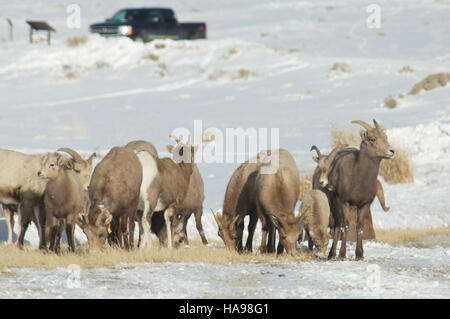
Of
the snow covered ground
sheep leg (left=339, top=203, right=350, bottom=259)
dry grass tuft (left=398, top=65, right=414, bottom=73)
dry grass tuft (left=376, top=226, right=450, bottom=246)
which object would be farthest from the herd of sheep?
dry grass tuft (left=398, top=65, right=414, bottom=73)

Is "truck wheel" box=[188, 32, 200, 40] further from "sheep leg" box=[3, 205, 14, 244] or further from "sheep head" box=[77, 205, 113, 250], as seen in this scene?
"sheep head" box=[77, 205, 113, 250]

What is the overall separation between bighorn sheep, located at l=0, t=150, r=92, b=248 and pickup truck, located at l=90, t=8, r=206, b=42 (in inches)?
1205

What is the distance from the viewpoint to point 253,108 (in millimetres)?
29922

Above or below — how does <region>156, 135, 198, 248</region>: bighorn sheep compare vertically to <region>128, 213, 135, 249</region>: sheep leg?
above

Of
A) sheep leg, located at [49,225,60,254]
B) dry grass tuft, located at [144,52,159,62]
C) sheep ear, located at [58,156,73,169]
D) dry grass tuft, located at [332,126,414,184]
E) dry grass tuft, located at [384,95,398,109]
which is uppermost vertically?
dry grass tuft, located at [144,52,159,62]

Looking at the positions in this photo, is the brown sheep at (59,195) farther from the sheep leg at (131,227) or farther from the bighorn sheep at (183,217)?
the bighorn sheep at (183,217)

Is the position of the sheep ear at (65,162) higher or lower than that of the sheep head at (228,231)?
higher

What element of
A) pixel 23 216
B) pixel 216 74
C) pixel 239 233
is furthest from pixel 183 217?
pixel 216 74

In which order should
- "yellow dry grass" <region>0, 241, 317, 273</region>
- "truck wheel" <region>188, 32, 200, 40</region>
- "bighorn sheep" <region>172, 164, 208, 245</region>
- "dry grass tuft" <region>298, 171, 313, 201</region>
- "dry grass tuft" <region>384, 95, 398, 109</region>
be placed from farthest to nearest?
"truck wheel" <region>188, 32, 200, 40</region> < "dry grass tuft" <region>384, 95, 398, 109</region> < "dry grass tuft" <region>298, 171, 313, 201</region> < "bighorn sheep" <region>172, 164, 208, 245</region> < "yellow dry grass" <region>0, 241, 317, 273</region>

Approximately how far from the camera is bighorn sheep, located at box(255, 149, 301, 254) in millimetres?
11086

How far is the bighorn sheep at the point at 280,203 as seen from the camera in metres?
11.1

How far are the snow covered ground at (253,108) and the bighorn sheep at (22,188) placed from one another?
2468 mm

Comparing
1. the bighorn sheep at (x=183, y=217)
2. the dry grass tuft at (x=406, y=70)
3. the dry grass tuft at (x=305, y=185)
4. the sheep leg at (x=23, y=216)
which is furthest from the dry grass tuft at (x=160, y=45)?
the sheep leg at (x=23, y=216)

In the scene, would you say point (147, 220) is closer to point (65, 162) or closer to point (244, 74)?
point (65, 162)
